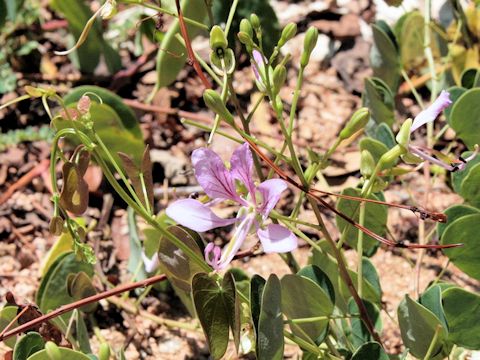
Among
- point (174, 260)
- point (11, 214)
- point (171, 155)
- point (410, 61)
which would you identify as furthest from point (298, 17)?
point (174, 260)

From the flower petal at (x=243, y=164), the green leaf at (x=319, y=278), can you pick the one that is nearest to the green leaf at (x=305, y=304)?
the green leaf at (x=319, y=278)

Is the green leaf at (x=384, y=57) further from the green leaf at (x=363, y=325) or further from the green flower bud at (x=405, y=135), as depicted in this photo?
the green flower bud at (x=405, y=135)

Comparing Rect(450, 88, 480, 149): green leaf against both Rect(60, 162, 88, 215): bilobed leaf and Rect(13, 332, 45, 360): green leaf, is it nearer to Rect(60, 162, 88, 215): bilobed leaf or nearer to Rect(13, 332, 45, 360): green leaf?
Rect(60, 162, 88, 215): bilobed leaf

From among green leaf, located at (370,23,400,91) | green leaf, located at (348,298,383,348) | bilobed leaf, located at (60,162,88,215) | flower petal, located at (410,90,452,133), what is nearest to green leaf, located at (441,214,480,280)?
green leaf, located at (348,298,383,348)

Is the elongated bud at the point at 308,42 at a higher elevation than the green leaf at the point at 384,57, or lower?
higher

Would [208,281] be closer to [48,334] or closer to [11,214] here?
[48,334]

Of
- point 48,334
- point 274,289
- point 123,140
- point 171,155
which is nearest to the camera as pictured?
point 274,289
